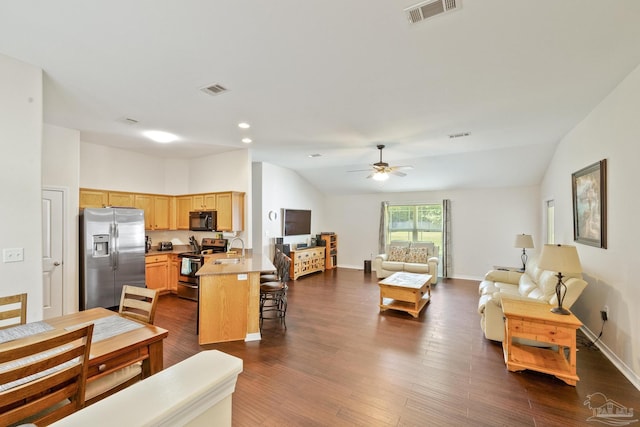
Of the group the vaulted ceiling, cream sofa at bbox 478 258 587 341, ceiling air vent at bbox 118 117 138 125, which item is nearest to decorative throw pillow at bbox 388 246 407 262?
cream sofa at bbox 478 258 587 341

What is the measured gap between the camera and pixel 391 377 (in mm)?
2697

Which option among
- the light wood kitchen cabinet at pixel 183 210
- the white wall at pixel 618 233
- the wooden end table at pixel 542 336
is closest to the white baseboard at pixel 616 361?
the white wall at pixel 618 233

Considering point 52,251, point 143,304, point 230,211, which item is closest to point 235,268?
point 143,304

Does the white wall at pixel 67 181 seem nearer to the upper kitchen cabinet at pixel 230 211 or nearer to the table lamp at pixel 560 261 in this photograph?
the upper kitchen cabinet at pixel 230 211

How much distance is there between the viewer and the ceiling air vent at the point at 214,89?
282 cm

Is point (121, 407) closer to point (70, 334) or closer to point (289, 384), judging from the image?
point (70, 334)

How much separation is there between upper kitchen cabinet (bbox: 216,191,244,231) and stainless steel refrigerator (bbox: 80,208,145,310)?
1.29 meters

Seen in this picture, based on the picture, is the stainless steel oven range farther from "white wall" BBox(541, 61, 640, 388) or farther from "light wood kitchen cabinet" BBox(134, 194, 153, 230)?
"white wall" BBox(541, 61, 640, 388)

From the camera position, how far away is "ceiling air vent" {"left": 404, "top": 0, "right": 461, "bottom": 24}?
5.70 ft

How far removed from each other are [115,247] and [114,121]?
6.45 feet

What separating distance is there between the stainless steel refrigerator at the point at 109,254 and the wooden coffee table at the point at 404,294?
4156 mm

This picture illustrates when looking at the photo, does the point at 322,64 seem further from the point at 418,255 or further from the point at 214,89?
the point at 418,255

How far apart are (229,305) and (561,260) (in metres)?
3.66

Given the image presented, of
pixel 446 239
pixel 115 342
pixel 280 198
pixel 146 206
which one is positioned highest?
pixel 280 198
